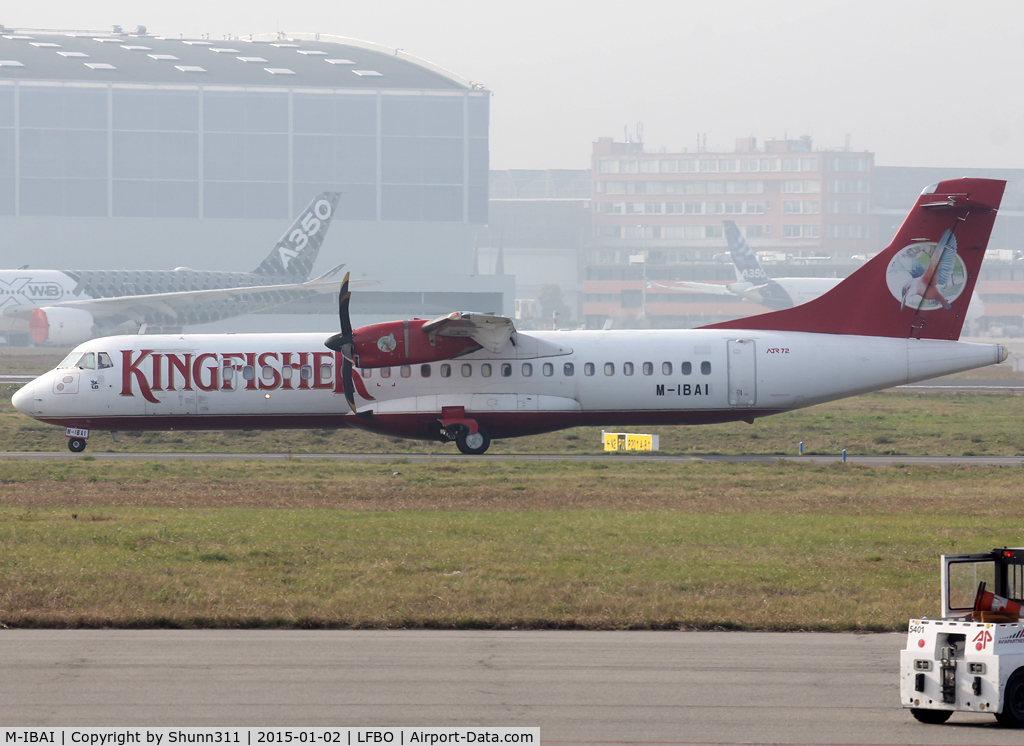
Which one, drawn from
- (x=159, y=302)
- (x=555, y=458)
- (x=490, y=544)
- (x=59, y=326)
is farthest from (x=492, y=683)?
(x=159, y=302)

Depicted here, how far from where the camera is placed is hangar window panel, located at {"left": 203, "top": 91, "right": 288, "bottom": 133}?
117062 mm

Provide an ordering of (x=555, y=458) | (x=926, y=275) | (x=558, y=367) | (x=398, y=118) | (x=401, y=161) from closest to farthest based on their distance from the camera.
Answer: (x=926, y=275) < (x=558, y=367) < (x=555, y=458) < (x=401, y=161) < (x=398, y=118)

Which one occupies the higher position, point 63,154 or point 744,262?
point 63,154

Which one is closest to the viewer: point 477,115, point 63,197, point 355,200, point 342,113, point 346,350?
point 346,350

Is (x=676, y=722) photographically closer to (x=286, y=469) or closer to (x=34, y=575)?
(x=34, y=575)

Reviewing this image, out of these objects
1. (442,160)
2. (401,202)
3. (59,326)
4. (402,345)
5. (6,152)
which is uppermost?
(442,160)

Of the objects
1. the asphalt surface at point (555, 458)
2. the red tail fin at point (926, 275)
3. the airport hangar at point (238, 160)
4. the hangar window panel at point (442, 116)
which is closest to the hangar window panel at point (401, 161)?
the airport hangar at point (238, 160)

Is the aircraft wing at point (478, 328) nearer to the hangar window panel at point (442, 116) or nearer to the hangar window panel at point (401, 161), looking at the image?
the hangar window panel at point (401, 161)

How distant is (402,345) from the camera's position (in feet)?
102

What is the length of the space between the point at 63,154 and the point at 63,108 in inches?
183

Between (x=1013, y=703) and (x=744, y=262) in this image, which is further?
(x=744, y=262)

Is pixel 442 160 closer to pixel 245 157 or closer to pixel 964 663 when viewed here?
pixel 245 157

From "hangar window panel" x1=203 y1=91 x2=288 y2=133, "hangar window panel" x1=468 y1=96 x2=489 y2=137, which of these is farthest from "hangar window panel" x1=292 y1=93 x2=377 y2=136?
"hangar window panel" x1=468 y1=96 x2=489 y2=137

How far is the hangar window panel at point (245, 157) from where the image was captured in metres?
116
